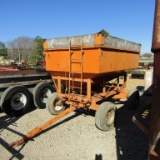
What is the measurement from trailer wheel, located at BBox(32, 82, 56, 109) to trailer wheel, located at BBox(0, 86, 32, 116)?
212 millimetres

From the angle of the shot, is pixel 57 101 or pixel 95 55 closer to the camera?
pixel 95 55

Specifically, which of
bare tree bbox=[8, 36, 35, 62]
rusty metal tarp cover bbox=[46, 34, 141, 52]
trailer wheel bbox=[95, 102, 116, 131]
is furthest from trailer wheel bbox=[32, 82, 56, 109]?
bare tree bbox=[8, 36, 35, 62]

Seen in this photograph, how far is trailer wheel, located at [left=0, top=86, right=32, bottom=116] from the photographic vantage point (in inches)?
237

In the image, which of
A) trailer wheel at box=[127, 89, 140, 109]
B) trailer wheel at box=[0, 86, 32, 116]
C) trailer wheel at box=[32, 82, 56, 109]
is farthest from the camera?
trailer wheel at box=[127, 89, 140, 109]

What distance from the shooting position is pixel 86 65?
508 cm

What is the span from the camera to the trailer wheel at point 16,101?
19.8 ft

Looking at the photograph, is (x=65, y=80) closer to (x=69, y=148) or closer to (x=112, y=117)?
(x=112, y=117)

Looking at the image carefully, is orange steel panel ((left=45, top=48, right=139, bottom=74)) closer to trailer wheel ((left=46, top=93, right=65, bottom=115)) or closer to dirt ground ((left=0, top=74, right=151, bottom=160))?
trailer wheel ((left=46, top=93, right=65, bottom=115))

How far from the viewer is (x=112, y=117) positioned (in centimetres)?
535

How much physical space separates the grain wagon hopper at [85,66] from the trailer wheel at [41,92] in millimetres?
862

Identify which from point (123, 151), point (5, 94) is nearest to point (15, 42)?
point (5, 94)

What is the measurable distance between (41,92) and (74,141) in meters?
2.98

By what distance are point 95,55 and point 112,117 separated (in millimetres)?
1815

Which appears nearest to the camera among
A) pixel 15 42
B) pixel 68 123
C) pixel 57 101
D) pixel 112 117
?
pixel 112 117
